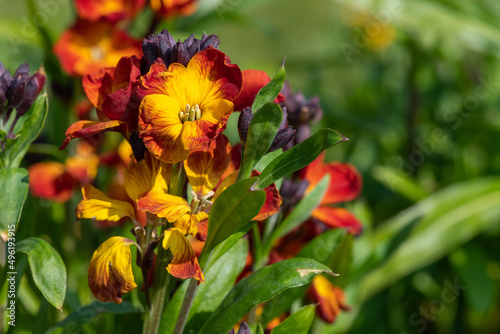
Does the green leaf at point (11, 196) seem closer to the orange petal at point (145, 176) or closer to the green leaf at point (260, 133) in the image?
the orange petal at point (145, 176)

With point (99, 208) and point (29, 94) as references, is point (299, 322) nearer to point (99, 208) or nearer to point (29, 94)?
point (99, 208)

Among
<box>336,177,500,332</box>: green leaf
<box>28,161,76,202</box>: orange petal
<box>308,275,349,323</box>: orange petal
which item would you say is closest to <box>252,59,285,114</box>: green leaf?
<box>308,275,349,323</box>: orange petal

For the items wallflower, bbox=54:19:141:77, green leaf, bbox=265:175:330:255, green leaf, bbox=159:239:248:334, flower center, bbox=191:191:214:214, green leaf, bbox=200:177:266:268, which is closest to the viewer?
green leaf, bbox=200:177:266:268

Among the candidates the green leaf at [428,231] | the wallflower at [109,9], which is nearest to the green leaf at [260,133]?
the green leaf at [428,231]

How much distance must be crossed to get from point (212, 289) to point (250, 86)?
0.34 meters

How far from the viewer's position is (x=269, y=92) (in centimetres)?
73

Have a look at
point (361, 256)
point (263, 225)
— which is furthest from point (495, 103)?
point (263, 225)

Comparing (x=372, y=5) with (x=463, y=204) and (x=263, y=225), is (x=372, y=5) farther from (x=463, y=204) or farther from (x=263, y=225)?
(x=263, y=225)

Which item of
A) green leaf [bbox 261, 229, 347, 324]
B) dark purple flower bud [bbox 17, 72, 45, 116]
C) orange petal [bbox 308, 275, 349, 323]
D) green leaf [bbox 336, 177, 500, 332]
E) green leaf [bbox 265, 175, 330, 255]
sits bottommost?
green leaf [bbox 336, 177, 500, 332]

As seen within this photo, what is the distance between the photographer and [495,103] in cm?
211

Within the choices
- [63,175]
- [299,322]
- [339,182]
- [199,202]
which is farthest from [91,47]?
[299,322]

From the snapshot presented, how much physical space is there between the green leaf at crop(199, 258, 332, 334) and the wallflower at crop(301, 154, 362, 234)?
33 centimetres

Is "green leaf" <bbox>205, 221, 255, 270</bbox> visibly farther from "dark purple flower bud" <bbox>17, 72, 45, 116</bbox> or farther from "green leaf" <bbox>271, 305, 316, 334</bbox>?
"dark purple flower bud" <bbox>17, 72, 45, 116</bbox>

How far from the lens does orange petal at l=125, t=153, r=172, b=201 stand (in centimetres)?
77
